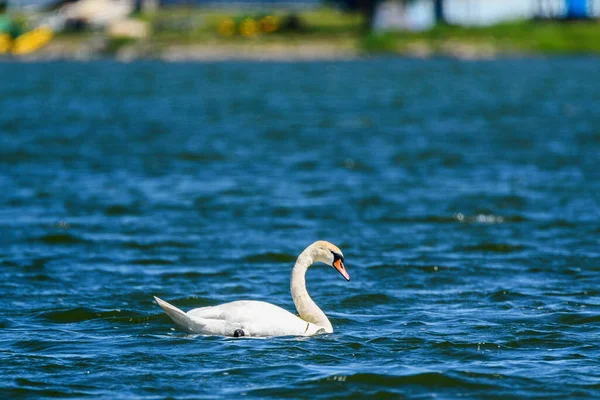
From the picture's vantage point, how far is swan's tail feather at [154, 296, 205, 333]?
42.5ft

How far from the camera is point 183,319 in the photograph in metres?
13.2

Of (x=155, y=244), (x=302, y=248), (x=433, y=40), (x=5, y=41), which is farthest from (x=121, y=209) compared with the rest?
(x=5, y=41)

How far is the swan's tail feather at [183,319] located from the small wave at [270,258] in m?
5.25

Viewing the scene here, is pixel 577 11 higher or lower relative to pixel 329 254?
lower

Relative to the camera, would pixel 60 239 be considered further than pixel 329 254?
Yes

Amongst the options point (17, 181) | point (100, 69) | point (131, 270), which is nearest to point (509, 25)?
point (100, 69)

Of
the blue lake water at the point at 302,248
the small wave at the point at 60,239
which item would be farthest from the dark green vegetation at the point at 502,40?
the small wave at the point at 60,239

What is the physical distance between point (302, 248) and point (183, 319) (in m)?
6.59

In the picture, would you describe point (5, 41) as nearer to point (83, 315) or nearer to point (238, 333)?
point (83, 315)

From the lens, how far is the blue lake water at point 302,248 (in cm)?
1227

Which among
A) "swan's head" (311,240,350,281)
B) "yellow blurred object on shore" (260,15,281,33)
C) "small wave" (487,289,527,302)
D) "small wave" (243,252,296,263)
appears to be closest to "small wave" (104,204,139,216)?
"small wave" (243,252,296,263)

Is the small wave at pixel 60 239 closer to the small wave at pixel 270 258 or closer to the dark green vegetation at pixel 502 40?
the small wave at pixel 270 258

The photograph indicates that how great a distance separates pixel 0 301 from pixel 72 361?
337cm

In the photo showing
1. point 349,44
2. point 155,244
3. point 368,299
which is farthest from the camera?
point 349,44
